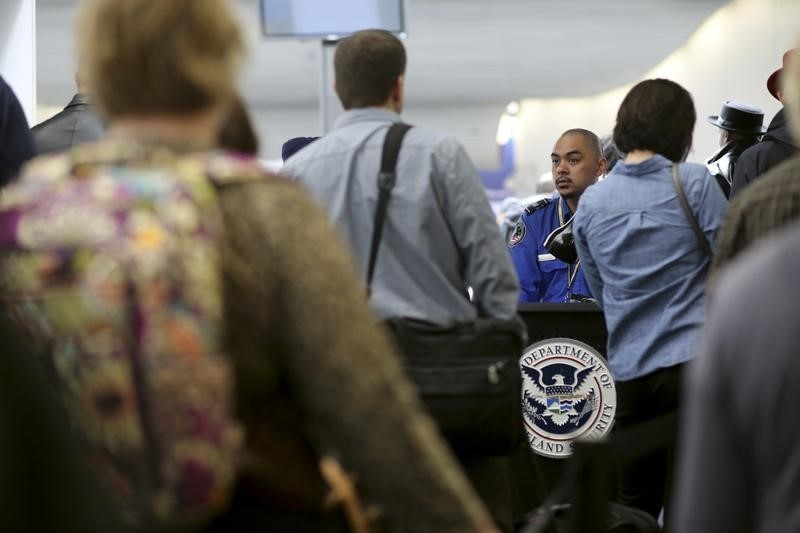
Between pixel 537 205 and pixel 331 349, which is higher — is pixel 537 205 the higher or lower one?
the lower one

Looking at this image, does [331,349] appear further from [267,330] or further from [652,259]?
[652,259]

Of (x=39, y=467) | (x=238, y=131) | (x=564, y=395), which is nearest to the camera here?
(x=39, y=467)

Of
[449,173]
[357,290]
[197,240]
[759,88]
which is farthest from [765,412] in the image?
[759,88]

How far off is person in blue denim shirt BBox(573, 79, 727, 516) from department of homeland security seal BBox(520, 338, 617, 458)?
2.59 feet

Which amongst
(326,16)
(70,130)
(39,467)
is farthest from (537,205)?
(39,467)

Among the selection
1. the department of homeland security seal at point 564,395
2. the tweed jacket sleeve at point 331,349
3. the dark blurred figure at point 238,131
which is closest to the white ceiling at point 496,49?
the department of homeland security seal at point 564,395

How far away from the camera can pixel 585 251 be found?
449cm

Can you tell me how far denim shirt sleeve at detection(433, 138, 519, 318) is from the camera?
3.57 meters

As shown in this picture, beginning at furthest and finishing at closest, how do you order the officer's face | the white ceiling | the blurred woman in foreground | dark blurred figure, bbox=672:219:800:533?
the white ceiling → the officer's face → the blurred woman in foreground → dark blurred figure, bbox=672:219:800:533

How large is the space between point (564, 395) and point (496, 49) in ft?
58.6

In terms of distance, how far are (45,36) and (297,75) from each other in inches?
230

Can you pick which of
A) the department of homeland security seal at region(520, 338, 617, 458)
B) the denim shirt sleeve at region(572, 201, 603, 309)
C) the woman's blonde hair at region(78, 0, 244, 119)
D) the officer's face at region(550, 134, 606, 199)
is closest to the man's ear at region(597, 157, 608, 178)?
the officer's face at region(550, 134, 606, 199)

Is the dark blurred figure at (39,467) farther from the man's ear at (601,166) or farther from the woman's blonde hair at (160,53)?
the man's ear at (601,166)

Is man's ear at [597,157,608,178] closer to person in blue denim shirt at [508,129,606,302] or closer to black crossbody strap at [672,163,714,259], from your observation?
person in blue denim shirt at [508,129,606,302]
